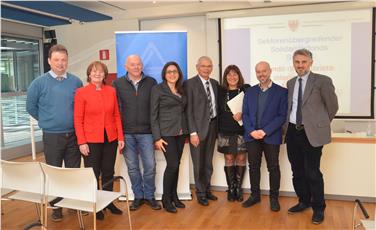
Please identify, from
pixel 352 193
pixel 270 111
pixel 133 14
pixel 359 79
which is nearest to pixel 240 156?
pixel 270 111

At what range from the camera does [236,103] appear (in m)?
3.61

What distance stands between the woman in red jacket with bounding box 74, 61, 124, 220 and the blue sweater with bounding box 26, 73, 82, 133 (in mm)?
100

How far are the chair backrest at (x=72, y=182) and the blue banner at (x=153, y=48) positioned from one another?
1.68 meters

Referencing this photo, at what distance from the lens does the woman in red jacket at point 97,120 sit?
311cm

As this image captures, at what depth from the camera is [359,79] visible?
17.3 feet

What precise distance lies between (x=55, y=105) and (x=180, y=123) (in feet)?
3.85

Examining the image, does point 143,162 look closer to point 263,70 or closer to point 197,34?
point 263,70

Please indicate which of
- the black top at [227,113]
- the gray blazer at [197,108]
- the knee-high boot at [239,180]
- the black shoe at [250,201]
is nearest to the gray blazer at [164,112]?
the gray blazer at [197,108]

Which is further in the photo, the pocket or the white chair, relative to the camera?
the pocket

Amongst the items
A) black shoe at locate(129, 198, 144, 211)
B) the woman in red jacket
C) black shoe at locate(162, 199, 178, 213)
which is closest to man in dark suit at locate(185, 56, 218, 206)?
black shoe at locate(162, 199, 178, 213)

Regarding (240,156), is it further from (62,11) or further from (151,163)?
(62,11)

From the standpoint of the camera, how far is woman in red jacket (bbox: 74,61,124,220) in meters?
3.11

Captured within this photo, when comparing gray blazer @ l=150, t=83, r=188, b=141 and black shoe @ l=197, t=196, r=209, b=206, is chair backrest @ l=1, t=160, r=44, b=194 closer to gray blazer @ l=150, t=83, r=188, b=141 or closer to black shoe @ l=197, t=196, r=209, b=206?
gray blazer @ l=150, t=83, r=188, b=141

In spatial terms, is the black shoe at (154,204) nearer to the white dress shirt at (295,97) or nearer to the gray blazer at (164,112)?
the gray blazer at (164,112)
